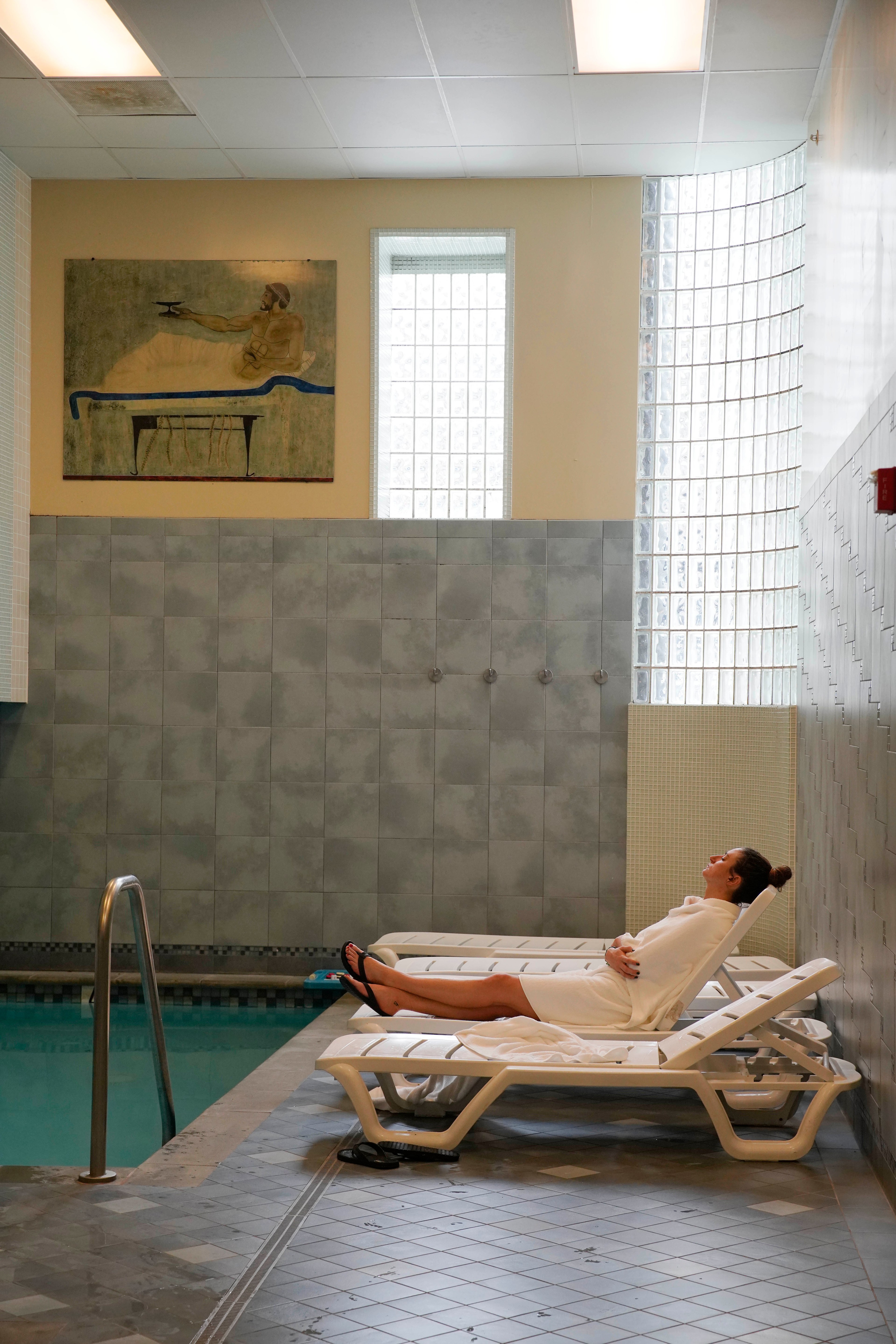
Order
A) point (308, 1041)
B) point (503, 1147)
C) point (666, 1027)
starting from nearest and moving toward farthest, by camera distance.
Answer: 1. point (503, 1147)
2. point (666, 1027)
3. point (308, 1041)

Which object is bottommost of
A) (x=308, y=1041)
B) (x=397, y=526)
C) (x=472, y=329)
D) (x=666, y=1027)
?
(x=308, y=1041)

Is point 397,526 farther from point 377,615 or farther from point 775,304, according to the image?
point 775,304

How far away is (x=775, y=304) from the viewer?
24.1ft

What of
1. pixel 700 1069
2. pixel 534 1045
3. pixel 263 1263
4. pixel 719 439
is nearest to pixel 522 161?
pixel 719 439

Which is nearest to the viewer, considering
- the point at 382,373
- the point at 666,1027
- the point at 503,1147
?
the point at 503,1147

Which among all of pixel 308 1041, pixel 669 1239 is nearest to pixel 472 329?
pixel 308 1041

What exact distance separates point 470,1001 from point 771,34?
4.75 m

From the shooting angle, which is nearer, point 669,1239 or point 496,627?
point 669,1239

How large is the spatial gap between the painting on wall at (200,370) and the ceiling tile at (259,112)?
79 centimetres

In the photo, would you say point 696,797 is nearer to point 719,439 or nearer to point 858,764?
point 719,439

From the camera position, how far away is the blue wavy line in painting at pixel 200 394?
308 inches

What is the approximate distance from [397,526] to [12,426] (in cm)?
248

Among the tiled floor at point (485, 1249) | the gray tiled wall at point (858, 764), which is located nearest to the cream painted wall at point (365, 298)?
the gray tiled wall at point (858, 764)

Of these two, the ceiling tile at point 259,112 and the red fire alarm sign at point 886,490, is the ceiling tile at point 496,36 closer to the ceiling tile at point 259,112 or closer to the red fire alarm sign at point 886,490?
the ceiling tile at point 259,112
